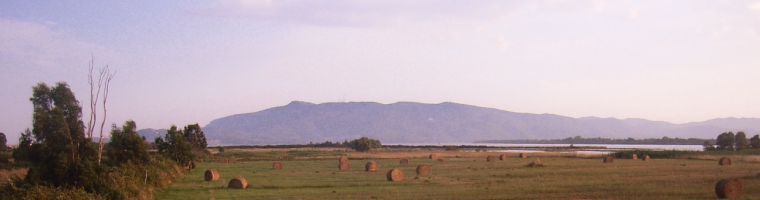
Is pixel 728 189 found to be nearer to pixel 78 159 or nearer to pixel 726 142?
pixel 78 159

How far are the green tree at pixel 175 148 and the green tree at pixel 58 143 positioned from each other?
23.2ft

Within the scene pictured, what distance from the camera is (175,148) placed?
50438 mm

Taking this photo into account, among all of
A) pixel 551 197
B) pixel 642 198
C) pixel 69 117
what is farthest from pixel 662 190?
pixel 69 117

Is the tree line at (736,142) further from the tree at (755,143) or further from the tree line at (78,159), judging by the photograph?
the tree line at (78,159)

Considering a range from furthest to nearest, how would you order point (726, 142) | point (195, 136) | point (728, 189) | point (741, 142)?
point (726, 142)
point (741, 142)
point (195, 136)
point (728, 189)

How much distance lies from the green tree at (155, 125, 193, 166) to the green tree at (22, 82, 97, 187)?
7076mm

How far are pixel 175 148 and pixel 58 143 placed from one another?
16.0 m

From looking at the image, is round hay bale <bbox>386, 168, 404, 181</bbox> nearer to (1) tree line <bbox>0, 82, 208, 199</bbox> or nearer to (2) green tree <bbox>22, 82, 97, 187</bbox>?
(1) tree line <bbox>0, 82, 208, 199</bbox>

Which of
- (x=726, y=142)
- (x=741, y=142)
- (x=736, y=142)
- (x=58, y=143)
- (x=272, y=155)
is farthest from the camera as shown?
(x=726, y=142)

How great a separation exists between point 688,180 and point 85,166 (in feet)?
84.8

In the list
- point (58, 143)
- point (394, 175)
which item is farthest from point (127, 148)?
point (394, 175)

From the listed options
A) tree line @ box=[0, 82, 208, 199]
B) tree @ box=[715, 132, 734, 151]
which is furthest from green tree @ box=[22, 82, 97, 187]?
tree @ box=[715, 132, 734, 151]

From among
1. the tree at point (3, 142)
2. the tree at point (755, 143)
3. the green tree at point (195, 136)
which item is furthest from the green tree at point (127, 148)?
the tree at point (755, 143)

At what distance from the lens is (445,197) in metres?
23.0
